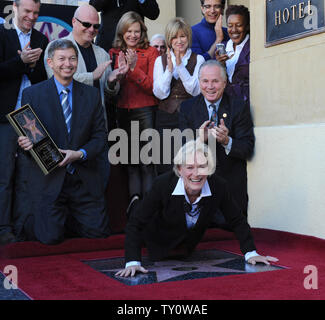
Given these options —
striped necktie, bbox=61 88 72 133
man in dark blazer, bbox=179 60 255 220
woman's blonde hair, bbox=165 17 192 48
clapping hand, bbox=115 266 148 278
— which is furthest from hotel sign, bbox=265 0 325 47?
clapping hand, bbox=115 266 148 278

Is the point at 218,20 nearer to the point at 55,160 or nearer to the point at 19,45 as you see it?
the point at 19,45

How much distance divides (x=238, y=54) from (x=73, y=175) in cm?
205

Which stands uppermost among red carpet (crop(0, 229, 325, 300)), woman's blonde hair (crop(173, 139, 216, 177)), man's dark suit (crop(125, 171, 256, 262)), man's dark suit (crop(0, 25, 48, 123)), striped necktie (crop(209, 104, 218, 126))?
man's dark suit (crop(0, 25, 48, 123))

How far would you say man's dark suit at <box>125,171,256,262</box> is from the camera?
151 inches

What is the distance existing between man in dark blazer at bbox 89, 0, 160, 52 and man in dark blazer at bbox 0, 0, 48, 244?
84 centimetres

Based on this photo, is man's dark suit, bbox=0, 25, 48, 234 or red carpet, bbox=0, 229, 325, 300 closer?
red carpet, bbox=0, 229, 325, 300

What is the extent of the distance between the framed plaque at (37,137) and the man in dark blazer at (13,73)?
488mm

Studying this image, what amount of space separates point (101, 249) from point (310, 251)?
1736 mm

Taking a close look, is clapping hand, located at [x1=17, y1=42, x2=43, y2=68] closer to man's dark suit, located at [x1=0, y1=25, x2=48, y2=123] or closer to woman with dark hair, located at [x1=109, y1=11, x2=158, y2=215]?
man's dark suit, located at [x1=0, y1=25, x2=48, y2=123]

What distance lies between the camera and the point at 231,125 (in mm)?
5164

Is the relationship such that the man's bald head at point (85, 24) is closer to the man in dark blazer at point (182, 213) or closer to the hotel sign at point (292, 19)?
the hotel sign at point (292, 19)


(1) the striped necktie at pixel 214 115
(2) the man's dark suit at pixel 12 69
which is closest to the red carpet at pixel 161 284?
(1) the striped necktie at pixel 214 115

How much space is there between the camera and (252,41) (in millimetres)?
5383
